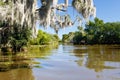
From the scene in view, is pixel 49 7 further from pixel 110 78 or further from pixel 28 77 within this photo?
pixel 110 78

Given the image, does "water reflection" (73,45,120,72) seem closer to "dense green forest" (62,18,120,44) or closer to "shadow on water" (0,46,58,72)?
"shadow on water" (0,46,58,72)

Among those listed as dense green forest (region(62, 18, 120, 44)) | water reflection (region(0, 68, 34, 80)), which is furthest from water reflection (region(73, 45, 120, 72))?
dense green forest (region(62, 18, 120, 44))

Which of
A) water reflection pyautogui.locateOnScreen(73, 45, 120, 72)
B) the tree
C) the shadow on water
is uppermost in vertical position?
the tree

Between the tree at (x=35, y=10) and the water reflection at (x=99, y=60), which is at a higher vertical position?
the tree at (x=35, y=10)

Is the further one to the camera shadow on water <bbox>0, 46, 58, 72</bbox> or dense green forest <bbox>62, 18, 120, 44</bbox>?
dense green forest <bbox>62, 18, 120, 44</bbox>

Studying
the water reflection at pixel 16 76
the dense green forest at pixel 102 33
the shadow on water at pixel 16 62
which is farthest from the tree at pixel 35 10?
the dense green forest at pixel 102 33

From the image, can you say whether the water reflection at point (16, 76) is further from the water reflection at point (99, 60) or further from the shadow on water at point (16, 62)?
the water reflection at point (99, 60)

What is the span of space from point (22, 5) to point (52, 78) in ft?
12.9

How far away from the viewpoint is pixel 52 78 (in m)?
14.2

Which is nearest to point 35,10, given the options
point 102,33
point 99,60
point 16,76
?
point 16,76

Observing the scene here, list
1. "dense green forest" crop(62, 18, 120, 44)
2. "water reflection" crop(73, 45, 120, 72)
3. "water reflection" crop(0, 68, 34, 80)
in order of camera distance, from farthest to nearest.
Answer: "dense green forest" crop(62, 18, 120, 44) < "water reflection" crop(73, 45, 120, 72) < "water reflection" crop(0, 68, 34, 80)

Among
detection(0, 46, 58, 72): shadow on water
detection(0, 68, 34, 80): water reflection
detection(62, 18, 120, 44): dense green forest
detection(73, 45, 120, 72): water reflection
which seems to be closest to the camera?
detection(0, 68, 34, 80): water reflection

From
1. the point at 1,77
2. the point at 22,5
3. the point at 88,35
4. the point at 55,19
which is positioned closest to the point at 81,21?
the point at 55,19

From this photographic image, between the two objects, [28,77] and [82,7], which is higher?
[82,7]
